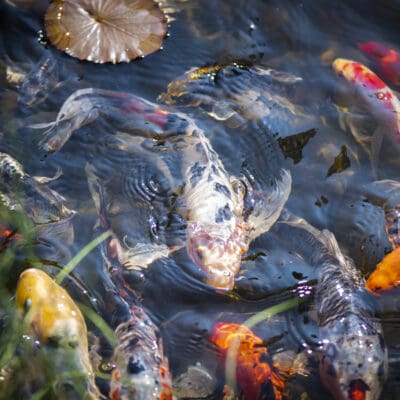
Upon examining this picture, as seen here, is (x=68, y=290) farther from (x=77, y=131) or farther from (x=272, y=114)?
(x=272, y=114)

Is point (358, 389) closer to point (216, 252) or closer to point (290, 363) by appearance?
point (290, 363)

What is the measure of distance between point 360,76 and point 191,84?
54.1 inches

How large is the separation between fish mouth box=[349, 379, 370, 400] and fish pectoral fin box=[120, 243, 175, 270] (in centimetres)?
146

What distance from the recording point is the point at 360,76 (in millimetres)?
4992

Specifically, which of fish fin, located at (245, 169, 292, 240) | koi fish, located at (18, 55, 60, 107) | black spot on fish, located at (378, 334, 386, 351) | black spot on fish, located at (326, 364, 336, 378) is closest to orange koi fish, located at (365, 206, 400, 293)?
black spot on fish, located at (378, 334, 386, 351)

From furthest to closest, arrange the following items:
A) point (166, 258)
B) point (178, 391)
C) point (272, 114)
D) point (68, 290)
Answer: point (272, 114) → point (166, 258) → point (68, 290) → point (178, 391)

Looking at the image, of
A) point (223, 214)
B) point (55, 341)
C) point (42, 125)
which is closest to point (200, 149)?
point (223, 214)

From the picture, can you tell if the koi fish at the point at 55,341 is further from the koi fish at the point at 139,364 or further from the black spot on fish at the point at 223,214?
the black spot on fish at the point at 223,214

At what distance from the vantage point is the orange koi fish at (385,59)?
16.9 ft

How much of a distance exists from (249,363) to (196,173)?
4.89ft

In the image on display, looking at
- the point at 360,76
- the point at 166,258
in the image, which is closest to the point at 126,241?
the point at 166,258

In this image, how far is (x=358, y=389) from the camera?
11.2 ft

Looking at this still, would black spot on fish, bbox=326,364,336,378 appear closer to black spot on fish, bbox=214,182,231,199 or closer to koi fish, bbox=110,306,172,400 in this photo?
koi fish, bbox=110,306,172,400

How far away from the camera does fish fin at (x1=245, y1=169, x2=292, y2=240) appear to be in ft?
14.1
